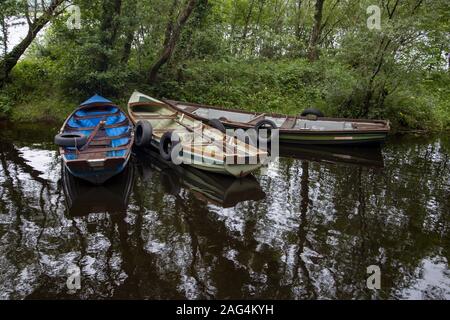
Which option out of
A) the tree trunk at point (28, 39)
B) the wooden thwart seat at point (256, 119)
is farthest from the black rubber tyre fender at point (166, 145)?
the tree trunk at point (28, 39)

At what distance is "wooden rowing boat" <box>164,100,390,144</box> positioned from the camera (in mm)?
14023

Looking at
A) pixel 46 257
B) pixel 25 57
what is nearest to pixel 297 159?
pixel 46 257

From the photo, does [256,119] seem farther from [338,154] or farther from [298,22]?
[298,22]

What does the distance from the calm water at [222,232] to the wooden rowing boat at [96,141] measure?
0.53 meters

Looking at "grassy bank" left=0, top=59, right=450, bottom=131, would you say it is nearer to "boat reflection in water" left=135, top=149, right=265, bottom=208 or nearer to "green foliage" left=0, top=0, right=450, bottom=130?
"green foliage" left=0, top=0, right=450, bottom=130

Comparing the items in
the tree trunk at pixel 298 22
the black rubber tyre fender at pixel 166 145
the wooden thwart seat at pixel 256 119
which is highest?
the tree trunk at pixel 298 22

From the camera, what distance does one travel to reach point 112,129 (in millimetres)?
11797

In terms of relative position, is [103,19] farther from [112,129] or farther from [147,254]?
[147,254]

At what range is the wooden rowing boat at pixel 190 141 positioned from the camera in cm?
999

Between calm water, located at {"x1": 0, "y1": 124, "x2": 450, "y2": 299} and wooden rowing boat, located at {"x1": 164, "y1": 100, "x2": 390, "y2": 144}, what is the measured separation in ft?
8.48

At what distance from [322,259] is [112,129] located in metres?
7.85

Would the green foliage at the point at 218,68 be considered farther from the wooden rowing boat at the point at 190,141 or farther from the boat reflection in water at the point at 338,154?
the wooden rowing boat at the point at 190,141

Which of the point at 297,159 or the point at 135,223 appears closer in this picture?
the point at 135,223
